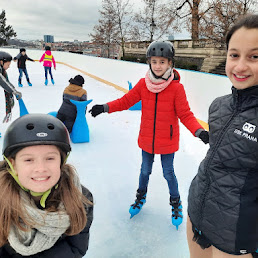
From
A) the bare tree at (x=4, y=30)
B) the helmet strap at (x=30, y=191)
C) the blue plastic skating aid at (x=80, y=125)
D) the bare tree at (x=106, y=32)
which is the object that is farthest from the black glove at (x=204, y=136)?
the bare tree at (x=4, y=30)

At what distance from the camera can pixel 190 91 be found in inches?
189

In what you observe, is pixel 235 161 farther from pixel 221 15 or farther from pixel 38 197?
pixel 221 15

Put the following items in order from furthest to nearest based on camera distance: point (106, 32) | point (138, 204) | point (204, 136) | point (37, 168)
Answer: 1. point (106, 32)
2. point (138, 204)
3. point (204, 136)
4. point (37, 168)

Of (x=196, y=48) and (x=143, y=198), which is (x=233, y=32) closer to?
(x=143, y=198)

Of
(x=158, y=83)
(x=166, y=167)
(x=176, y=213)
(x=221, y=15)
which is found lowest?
(x=176, y=213)

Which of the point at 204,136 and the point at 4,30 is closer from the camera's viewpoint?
the point at 204,136

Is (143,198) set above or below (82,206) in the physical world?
below

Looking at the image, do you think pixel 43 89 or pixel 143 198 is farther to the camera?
pixel 43 89

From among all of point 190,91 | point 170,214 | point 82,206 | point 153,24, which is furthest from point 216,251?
point 153,24

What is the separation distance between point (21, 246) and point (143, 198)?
1320mm

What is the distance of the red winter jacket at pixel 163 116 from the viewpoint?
1.75 m

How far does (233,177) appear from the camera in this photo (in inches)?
34.5

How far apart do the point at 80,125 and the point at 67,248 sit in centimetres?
255

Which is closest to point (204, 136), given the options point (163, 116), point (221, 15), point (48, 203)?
point (163, 116)
